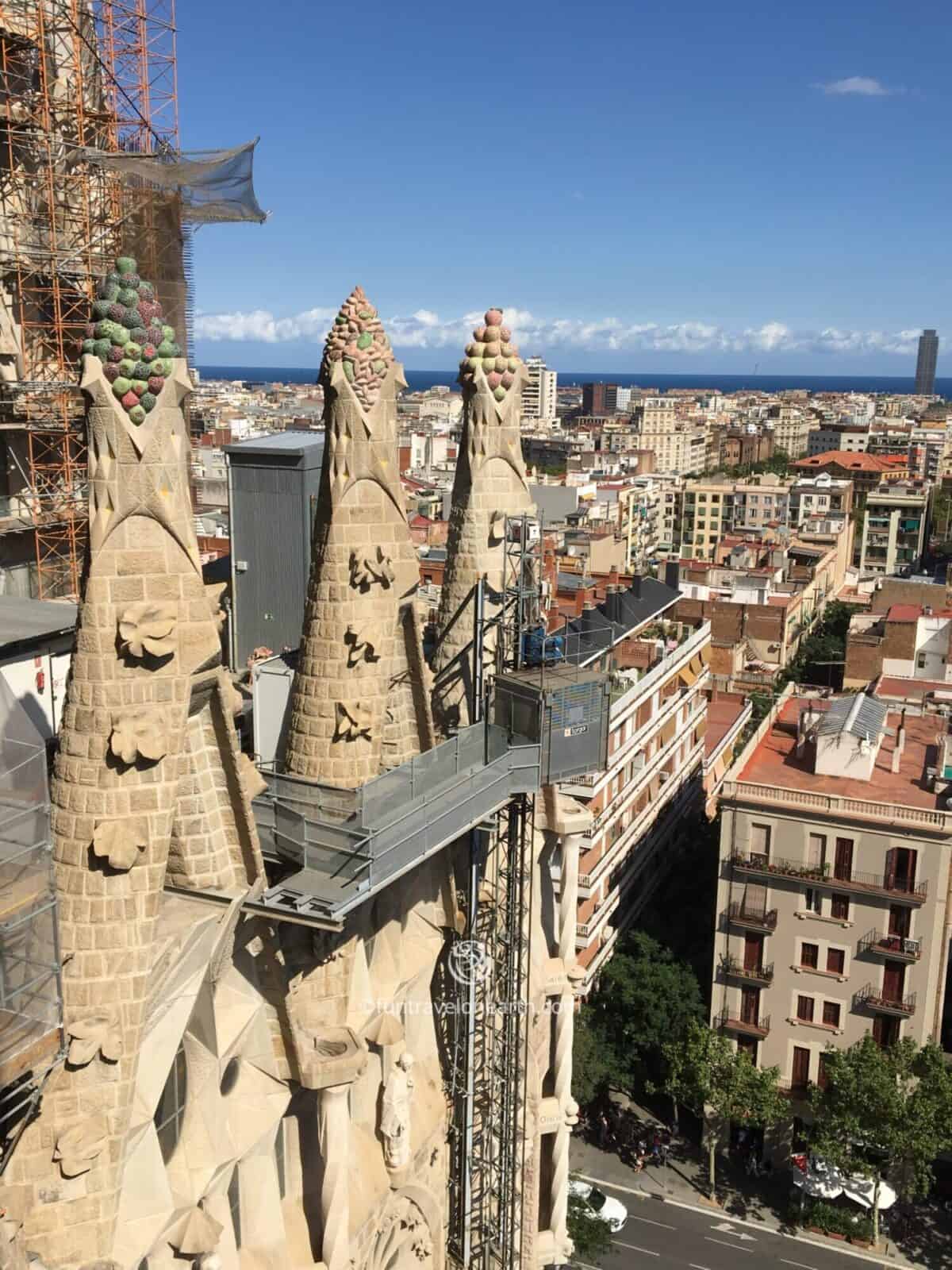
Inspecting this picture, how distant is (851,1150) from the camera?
2838cm

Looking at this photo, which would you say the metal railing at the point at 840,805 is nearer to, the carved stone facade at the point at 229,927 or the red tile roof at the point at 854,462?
the carved stone facade at the point at 229,927

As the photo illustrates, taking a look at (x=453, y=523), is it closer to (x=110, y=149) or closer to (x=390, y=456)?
(x=390, y=456)

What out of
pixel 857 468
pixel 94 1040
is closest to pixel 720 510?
pixel 857 468

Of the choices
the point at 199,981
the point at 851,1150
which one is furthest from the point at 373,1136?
the point at 851,1150

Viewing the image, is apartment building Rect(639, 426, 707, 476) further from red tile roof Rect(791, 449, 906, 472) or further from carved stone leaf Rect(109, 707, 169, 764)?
carved stone leaf Rect(109, 707, 169, 764)

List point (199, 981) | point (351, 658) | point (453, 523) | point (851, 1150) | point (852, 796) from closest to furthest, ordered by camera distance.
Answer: point (199, 981), point (351, 658), point (453, 523), point (851, 1150), point (852, 796)

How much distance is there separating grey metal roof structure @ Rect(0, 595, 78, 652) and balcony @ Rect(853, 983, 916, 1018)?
78.3 feet

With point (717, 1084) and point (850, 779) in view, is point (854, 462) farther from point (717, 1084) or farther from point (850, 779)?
point (717, 1084)

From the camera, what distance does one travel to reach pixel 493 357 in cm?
1457

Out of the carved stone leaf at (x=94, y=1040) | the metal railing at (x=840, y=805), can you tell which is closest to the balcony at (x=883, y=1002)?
the metal railing at (x=840, y=805)

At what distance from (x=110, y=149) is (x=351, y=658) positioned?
1744 cm

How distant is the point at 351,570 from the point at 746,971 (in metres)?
23.4

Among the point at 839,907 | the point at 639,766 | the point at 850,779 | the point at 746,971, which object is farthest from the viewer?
the point at 639,766

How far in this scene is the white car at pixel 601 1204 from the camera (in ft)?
90.9
